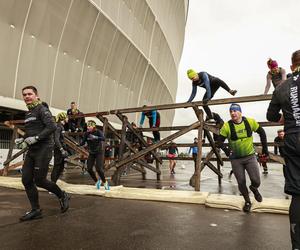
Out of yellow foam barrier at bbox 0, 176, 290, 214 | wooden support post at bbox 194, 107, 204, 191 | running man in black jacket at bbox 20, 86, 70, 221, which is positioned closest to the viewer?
running man in black jacket at bbox 20, 86, 70, 221

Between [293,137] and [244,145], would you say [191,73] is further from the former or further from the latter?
[293,137]

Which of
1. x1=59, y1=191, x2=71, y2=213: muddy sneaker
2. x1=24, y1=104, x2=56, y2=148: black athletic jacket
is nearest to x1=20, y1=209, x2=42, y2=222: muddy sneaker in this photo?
x1=59, y1=191, x2=71, y2=213: muddy sneaker

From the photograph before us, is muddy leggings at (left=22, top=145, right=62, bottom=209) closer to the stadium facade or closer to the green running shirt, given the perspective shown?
the green running shirt

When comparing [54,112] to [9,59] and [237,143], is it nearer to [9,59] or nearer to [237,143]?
[9,59]

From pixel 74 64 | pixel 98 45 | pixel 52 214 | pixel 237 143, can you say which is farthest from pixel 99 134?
pixel 98 45

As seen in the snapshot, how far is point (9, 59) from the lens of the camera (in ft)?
40.3

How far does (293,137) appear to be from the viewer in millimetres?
2512

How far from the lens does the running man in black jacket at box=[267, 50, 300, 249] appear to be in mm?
2398

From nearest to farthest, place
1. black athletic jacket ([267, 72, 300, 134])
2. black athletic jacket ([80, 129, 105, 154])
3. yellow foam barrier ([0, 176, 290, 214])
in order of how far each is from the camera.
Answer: black athletic jacket ([267, 72, 300, 134]) → yellow foam barrier ([0, 176, 290, 214]) → black athletic jacket ([80, 129, 105, 154])

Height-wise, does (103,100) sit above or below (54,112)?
above

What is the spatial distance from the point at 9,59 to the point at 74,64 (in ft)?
13.0

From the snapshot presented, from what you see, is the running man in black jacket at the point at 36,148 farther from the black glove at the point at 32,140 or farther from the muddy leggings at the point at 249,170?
the muddy leggings at the point at 249,170

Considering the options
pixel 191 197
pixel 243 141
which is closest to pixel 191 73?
pixel 243 141

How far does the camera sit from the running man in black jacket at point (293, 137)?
7.87 ft
